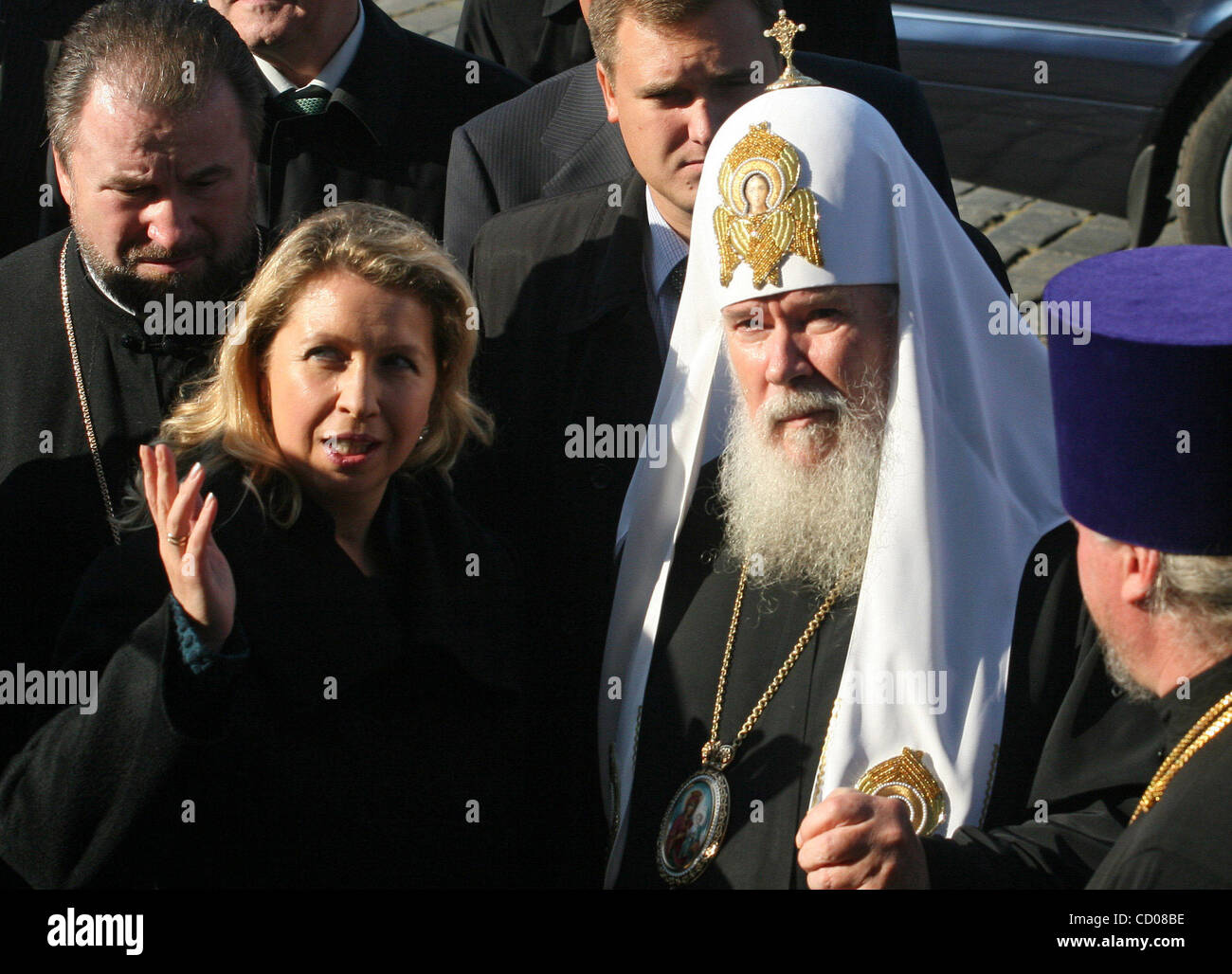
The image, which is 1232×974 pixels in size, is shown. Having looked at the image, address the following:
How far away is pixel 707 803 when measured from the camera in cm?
311

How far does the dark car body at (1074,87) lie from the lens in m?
7.24

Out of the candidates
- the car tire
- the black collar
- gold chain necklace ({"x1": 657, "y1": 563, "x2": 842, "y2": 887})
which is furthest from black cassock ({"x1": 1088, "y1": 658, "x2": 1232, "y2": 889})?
the car tire

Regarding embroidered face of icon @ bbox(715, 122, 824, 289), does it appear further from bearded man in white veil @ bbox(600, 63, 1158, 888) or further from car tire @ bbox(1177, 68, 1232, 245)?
car tire @ bbox(1177, 68, 1232, 245)

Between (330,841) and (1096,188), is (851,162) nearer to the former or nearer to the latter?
(330,841)

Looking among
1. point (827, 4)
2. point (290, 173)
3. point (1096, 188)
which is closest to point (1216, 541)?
point (290, 173)

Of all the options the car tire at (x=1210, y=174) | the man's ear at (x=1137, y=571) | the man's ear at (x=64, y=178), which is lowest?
the man's ear at (x=1137, y=571)

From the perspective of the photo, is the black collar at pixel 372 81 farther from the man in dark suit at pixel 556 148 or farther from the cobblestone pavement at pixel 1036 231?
the cobblestone pavement at pixel 1036 231

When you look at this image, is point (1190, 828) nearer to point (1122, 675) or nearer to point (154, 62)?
point (1122, 675)

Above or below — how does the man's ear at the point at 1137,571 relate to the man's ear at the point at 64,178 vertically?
below

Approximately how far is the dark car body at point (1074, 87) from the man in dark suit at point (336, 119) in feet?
13.1

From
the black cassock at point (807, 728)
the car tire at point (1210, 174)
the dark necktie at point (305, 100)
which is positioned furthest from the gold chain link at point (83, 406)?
the car tire at point (1210, 174)

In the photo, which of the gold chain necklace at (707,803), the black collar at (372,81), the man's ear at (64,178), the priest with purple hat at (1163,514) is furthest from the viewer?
the black collar at (372,81)

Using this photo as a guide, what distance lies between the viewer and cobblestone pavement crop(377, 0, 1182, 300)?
7.56 meters

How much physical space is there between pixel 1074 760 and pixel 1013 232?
5632mm
